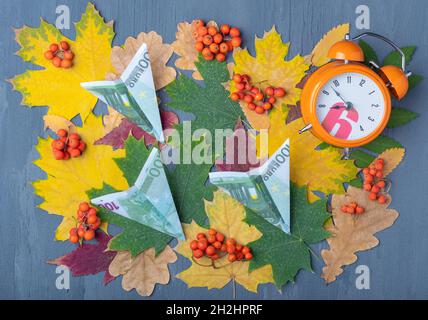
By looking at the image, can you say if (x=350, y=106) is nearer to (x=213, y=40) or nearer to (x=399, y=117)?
(x=399, y=117)

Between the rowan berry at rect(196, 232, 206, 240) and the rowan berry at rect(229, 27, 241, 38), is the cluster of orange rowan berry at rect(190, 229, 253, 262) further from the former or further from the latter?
the rowan berry at rect(229, 27, 241, 38)

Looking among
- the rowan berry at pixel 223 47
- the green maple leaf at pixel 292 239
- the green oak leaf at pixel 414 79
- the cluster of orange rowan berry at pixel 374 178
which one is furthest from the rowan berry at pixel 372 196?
the rowan berry at pixel 223 47

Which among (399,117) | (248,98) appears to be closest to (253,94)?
(248,98)

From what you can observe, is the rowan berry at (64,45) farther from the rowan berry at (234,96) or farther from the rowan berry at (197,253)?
the rowan berry at (197,253)

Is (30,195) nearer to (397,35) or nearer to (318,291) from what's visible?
(318,291)

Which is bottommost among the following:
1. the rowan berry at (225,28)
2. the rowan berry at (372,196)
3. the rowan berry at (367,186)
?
the rowan berry at (372,196)

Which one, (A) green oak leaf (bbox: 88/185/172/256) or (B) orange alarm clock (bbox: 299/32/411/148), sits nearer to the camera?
(B) orange alarm clock (bbox: 299/32/411/148)

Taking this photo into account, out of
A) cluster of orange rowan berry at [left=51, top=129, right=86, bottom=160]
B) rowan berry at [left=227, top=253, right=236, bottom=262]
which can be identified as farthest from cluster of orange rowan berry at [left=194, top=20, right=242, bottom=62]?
rowan berry at [left=227, top=253, right=236, bottom=262]
